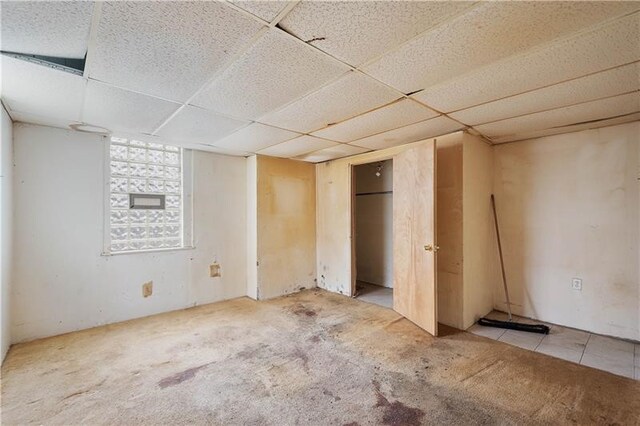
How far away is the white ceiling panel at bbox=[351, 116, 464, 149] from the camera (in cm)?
280

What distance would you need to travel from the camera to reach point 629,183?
9.17 ft

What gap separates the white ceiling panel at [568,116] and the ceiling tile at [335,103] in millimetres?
1387

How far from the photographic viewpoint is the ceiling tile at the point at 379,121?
7.84ft

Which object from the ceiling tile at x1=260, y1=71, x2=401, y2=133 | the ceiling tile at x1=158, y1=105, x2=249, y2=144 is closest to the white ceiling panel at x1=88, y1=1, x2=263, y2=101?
the ceiling tile at x1=158, y1=105, x2=249, y2=144


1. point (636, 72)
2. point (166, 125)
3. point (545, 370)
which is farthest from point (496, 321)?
point (166, 125)

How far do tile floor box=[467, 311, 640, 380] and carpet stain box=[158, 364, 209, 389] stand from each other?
2729 mm

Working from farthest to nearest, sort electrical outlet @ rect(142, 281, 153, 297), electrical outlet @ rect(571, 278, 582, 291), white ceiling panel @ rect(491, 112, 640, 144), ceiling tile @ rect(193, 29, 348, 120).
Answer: electrical outlet @ rect(142, 281, 153, 297), electrical outlet @ rect(571, 278, 582, 291), white ceiling panel @ rect(491, 112, 640, 144), ceiling tile @ rect(193, 29, 348, 120)

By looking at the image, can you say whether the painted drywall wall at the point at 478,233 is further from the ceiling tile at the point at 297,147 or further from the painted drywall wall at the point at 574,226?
the ceiling tile at the point at 297,147

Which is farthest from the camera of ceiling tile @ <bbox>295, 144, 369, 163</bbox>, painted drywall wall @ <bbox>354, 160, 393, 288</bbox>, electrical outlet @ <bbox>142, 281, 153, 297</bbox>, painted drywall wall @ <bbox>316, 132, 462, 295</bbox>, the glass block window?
painted drywall wall @ <bbox>354, 160, 393, 288</bbox>

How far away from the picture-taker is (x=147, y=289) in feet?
11.5

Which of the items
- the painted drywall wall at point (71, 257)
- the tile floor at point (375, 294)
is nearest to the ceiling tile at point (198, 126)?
the painted drywall wall at point (71, 257)

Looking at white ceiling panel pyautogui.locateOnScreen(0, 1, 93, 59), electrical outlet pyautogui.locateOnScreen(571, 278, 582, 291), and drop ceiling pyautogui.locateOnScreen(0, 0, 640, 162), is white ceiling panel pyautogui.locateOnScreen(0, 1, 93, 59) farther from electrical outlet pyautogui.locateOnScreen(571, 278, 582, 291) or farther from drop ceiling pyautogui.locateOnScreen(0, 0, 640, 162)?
electrical outlet pyautogui.locateOnScreen(571, 278, 582, 291)

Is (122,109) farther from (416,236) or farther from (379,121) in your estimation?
(416,236)

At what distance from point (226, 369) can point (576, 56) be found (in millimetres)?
3149
